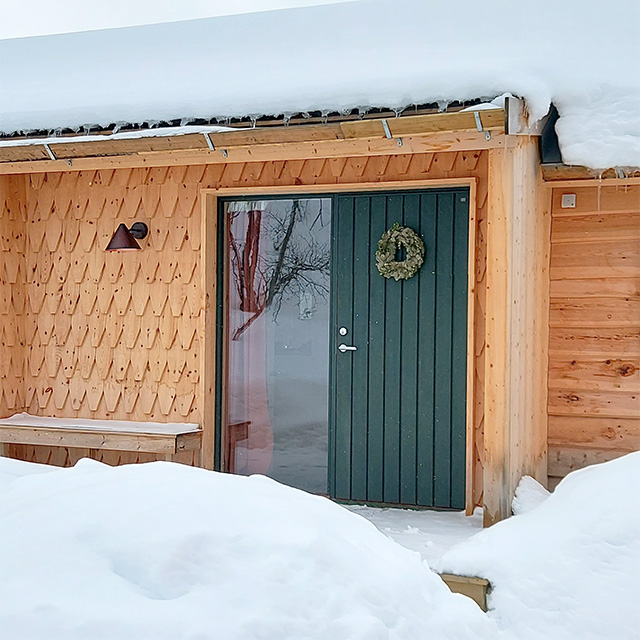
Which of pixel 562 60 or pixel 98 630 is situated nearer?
pixel 98 630

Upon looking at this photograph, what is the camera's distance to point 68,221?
242 inches

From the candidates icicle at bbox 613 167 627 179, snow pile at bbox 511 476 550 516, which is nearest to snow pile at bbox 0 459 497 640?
snow pile at bbox 511 476 550 516

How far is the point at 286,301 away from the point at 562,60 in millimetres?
2363

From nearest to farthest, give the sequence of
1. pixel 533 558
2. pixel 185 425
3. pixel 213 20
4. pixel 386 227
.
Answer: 1. pixel 533 558
2. pixel 386 227
3. pixel 185 425
4. pixel 213 20

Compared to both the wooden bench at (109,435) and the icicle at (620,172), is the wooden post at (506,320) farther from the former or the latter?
the wooden bench at (109,435)

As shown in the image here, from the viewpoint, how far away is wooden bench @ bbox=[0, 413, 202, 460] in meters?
5.42

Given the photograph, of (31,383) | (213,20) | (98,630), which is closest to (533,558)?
(98,630)

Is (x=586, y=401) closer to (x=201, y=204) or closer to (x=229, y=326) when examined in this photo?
(x=229, y=326)

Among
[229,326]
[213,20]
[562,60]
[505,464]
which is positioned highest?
[213,20]

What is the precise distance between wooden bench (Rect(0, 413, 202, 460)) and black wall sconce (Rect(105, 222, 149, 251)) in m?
1.27

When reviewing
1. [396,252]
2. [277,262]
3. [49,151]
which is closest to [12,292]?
[49,151]

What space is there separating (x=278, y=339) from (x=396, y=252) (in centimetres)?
106

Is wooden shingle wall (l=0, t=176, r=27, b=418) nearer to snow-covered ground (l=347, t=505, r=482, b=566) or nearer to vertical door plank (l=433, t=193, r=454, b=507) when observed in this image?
snow-covered ground (l=347, t=505, r=482, b=566)

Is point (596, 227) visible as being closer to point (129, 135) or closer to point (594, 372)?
point (594, 372)
